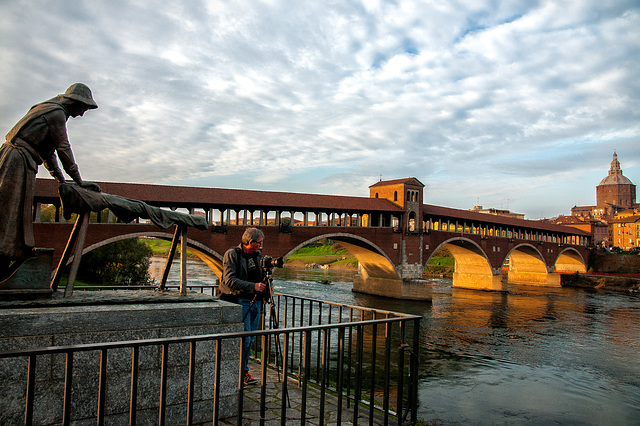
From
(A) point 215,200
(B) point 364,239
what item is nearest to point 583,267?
(B) point 364,239

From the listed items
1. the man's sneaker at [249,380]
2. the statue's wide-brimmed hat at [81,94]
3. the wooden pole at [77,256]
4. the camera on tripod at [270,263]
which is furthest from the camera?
the man's sneaker at [249,380]

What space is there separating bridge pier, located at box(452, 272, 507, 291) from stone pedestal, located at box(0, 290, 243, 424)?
38.8 m

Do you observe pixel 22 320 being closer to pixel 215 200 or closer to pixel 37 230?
pixel 37 230

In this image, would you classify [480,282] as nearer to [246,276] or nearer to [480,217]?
[480,217]

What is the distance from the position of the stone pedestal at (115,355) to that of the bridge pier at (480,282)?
3877cm

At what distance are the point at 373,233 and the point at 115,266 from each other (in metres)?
16.4

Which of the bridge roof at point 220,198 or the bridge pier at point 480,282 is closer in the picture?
the bridge roof at point 220,198

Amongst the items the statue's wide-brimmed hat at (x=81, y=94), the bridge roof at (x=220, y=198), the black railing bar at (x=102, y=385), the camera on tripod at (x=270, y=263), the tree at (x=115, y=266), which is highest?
the bridge roof at (x=220, y=198)

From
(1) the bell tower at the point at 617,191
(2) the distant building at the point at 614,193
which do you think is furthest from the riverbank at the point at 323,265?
(1) the bell tower at the point at 617,191

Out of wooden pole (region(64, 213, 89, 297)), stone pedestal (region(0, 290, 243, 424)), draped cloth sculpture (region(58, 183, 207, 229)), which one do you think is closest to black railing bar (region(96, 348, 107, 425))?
stone pedestal (region(0, 290, 243, 424))

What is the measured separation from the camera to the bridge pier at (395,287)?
3059 cm

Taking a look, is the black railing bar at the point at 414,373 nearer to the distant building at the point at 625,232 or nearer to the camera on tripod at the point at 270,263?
the camera on tripod at the point at 270,263

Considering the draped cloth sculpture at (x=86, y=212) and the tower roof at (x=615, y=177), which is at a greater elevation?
the tower roof at (x=615, y=177)

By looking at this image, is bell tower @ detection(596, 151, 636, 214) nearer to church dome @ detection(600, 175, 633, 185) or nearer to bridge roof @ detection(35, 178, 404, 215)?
church dome @ detection(600, 175, 633, 185)
